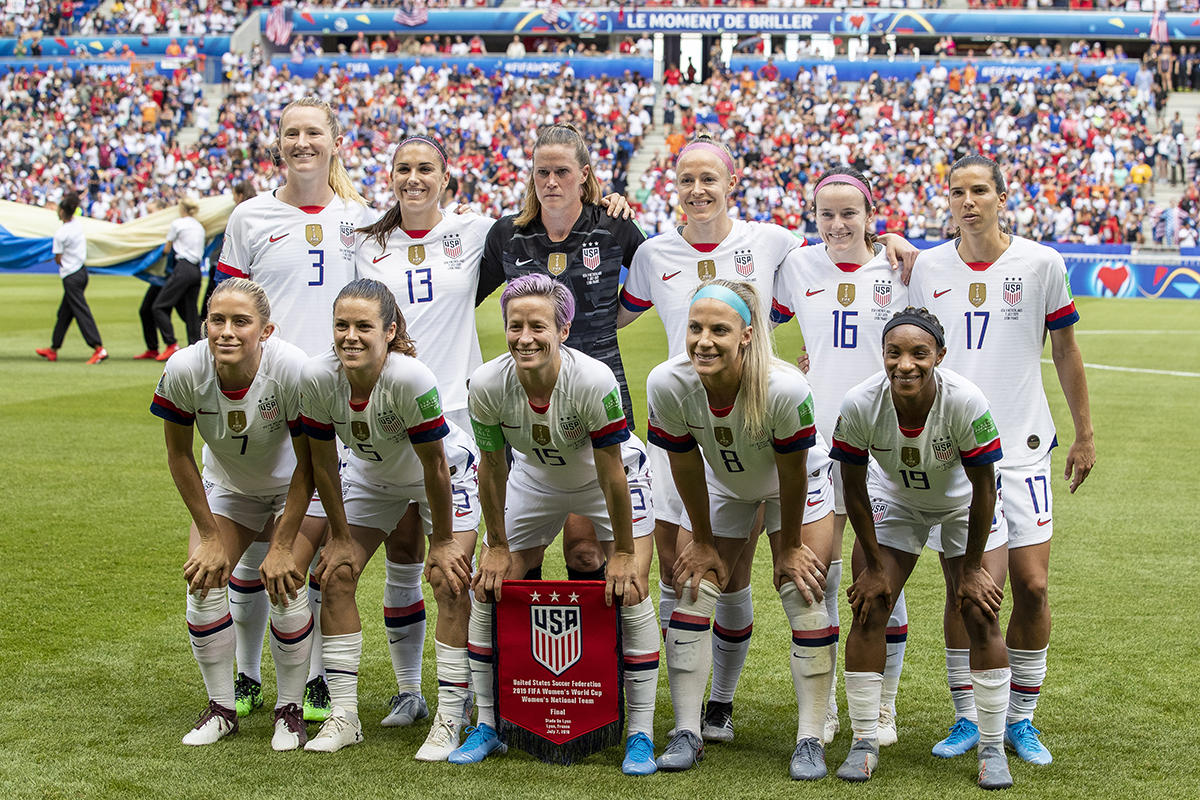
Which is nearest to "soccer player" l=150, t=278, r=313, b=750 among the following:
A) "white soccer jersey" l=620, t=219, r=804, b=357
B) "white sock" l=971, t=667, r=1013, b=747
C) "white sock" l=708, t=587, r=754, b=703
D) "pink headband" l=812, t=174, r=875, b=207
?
"white soccer jersey" l=620, t=219, r=804, b=357

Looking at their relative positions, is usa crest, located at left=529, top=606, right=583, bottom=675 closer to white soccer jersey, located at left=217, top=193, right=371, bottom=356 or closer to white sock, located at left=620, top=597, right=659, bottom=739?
white sock, located at left=620, top=597, right=659, bottom=739

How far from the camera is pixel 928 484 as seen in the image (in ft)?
15.5

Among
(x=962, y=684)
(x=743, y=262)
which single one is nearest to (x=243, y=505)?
(x=743, y=262)

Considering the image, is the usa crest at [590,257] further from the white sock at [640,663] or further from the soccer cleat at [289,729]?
the soccer cleat at [289,729]

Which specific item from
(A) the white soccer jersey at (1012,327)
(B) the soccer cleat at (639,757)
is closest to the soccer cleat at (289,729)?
(B) the soccer cleat at (639,757)

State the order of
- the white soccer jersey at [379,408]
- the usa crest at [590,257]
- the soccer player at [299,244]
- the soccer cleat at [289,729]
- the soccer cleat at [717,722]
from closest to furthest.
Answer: the white soccer jersey at [379,408] < the soccer cleat at [289,729] < the soccer cleat at [717,722] < the usa crest at [590,257] < the soccer player at [299,244]

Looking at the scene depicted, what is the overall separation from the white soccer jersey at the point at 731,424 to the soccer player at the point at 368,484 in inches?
33.8

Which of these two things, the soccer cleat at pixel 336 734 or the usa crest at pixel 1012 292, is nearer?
the soccer cleat at pixel 336 734

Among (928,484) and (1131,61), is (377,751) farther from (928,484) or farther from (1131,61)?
(1131,61)

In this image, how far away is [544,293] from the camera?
187 inches

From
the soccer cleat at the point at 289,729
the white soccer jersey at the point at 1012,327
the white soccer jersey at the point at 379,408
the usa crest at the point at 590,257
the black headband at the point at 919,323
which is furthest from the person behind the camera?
the usa crest at the point at 590,257

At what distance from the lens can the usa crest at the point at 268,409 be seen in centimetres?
501

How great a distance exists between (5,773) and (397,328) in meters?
2.16

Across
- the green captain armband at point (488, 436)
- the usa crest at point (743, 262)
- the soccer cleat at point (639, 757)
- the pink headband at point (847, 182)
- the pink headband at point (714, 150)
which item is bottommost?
the soccer cleat at point (639, 757)
